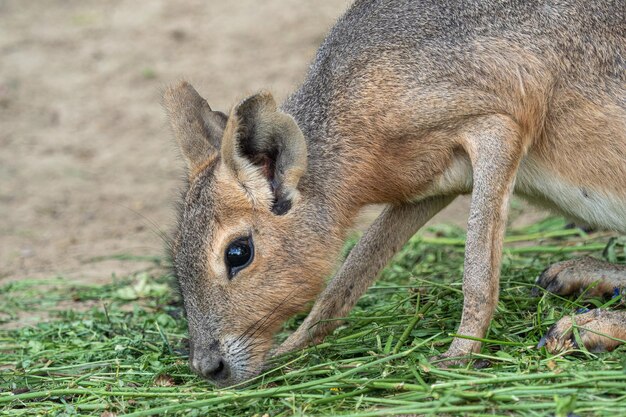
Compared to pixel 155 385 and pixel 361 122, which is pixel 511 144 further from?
pixel 155 385

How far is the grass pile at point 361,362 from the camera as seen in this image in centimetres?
400

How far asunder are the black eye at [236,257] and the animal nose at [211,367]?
40 centimetres

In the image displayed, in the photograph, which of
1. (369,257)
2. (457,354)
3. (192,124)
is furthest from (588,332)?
(192,124)

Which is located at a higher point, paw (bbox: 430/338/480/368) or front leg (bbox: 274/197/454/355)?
front leg (bbox: 274/197/454/355)

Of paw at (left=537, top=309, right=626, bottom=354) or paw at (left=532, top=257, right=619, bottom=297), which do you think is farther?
paw at (left=532, top=257, right=619, bottom=297)

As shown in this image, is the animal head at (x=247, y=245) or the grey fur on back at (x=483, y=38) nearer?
the animal head at (x=247, y=245)

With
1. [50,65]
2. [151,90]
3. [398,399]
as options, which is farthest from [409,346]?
[50,65]

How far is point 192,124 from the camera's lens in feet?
16.9

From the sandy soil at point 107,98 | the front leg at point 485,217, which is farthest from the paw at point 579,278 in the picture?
the sandy soil at point 107,98

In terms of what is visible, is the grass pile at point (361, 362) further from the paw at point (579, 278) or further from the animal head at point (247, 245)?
the animal head at point (247, 245)

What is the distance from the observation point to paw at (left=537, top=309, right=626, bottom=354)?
4.52 metres

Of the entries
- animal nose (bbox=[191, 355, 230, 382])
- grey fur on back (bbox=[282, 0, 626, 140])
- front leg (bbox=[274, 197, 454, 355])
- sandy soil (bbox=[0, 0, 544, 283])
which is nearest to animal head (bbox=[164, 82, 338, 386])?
animal nose (bbox=[191, 355, 230, 382])

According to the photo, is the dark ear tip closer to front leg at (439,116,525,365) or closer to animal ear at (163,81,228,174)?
animal ear at (163,81,228,174)

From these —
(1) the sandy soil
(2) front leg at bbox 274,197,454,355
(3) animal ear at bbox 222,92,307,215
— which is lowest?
(2) front leg at bbox 274,197,454,355
